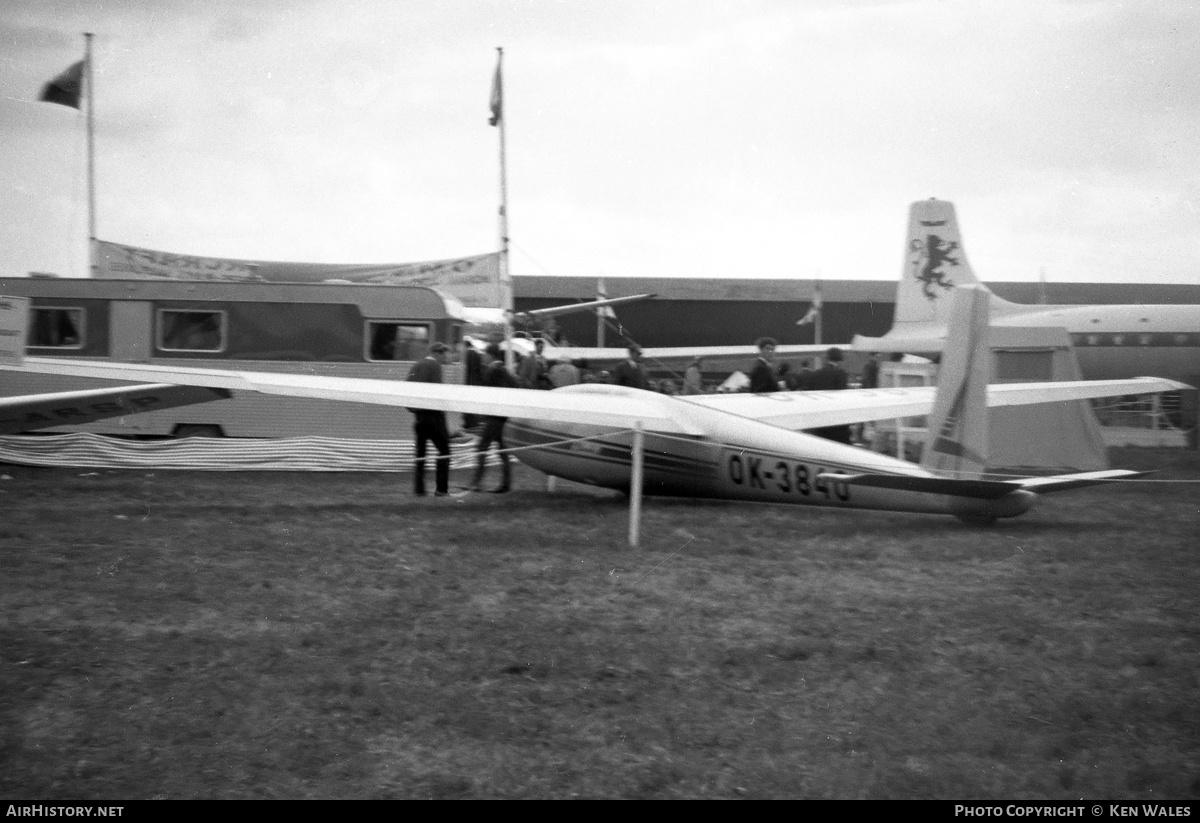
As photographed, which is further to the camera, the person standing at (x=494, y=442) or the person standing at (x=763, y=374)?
the person standing at (x=763, y=374)

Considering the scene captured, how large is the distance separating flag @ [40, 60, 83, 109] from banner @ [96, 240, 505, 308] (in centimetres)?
297

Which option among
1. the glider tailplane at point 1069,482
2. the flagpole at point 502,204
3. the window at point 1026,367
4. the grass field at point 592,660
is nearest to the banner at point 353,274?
the flagpole at point 502,204

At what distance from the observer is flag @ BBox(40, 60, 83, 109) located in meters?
18.6

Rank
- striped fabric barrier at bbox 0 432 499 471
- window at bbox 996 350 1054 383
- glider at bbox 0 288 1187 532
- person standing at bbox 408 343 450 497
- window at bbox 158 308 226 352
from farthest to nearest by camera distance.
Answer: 1. window at bbox 996 350 1054 383
2. window at bbox 158 308 226 352
3. striped fabric barrier at bbox 0 432 499 471
4. person standing at bbox 408 343 450 497
5. glider at bbox 0 288 1187 532

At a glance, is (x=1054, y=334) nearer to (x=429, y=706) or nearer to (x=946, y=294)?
(x=946, y=294)

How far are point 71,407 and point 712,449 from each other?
7.62 meters

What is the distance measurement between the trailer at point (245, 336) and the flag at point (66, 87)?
5.80 m

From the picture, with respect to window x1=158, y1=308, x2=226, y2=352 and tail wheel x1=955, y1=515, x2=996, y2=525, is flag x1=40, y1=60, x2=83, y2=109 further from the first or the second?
tail wheel x1=955, y1=515, x2=996, y2=525

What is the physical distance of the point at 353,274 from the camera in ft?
66.2

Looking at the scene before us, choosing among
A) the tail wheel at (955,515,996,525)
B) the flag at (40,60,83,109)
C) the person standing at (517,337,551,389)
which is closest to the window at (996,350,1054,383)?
the tail wheel at (955,515,996,525)

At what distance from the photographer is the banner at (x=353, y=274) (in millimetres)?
18094

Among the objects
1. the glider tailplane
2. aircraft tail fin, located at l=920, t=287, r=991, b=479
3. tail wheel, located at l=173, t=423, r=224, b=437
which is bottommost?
tail wheel, located at l=173, t=423, r=224, b=437

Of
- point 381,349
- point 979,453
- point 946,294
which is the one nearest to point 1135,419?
point 946,294

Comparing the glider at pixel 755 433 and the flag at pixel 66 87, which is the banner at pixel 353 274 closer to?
the flag at pixel 66 87
